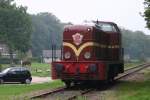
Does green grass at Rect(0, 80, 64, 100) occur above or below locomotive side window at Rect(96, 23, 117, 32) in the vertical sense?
below

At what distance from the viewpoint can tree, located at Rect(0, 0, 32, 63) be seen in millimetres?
132250

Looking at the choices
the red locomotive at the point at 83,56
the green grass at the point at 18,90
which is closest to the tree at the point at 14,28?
the green grass at the point at 18,90

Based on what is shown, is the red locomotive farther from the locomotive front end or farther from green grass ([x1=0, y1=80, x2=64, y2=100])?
green grass ([x1=0, y1=80, x2=64, y2=100])

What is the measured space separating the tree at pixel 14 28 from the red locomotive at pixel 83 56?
10222cm

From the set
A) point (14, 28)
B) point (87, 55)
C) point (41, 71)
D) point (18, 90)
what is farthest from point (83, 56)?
point (14, 28)

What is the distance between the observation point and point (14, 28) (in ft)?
440

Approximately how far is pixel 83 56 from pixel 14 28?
4208 inches

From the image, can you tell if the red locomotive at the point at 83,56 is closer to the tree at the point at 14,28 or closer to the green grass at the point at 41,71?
→ the green grass at the point at 41,71

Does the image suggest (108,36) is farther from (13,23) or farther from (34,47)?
(34,47)

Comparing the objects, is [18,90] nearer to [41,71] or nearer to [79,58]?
[79,58]

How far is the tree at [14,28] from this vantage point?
132250 mm

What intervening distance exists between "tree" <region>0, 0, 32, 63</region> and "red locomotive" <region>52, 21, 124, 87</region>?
102224mm

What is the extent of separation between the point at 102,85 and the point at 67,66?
405 cm

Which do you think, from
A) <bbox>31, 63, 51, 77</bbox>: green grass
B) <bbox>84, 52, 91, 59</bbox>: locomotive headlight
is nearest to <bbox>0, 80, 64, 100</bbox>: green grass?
<bbox>84, 52, 91, 59</bbox>: locomotive headlight
